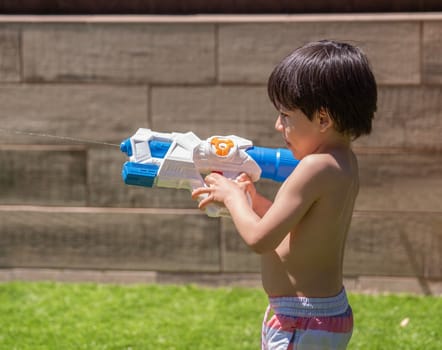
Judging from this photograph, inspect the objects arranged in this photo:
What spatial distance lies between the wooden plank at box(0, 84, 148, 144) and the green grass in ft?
2.79

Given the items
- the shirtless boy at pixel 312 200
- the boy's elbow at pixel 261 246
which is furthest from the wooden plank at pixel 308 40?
the boy's elbow at pixel 261 246

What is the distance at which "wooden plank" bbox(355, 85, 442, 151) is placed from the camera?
4.63 m

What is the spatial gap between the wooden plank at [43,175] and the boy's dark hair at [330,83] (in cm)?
269

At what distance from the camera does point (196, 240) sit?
4895mm

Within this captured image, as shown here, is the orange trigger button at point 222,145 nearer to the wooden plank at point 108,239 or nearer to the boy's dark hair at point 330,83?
the boy's dark hair at point 330,83

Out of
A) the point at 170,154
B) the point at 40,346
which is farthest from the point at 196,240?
the point at 170,154

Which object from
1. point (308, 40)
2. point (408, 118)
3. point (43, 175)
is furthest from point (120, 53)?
point (408, 118)

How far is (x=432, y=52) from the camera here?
4.60m

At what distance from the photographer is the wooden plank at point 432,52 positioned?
4.58m

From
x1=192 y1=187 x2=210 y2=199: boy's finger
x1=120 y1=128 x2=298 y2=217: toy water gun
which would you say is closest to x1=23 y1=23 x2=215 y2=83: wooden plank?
x1=120 y1=128 x2=298 y2=217: toy water gun

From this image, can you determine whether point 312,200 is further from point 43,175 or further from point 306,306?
point 43,175

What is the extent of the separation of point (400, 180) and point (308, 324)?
236 cm

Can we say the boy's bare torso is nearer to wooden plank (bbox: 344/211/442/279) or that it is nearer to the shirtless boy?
the shirtless boy

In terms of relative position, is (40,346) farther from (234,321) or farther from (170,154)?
(170,154)
